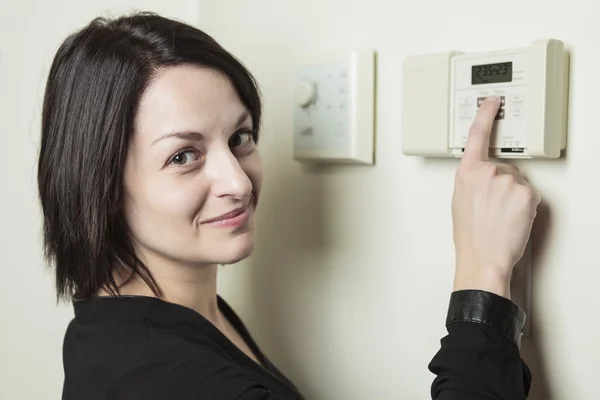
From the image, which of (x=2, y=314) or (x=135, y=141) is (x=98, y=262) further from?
(x=2, y=314)

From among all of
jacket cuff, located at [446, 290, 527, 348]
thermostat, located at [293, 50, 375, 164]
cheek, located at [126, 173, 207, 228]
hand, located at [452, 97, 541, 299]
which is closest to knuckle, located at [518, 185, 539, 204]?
hand, located at [452, 97, 541, 299]

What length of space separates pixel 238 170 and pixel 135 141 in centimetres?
13

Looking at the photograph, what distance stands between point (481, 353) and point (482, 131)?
0.24 m

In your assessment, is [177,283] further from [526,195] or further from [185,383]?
[526,195]

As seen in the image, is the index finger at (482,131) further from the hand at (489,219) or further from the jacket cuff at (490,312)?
the jacket cuff at (490,312)

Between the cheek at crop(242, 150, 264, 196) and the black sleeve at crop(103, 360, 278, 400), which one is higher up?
the cheek at crop(242, 150, 264, 196)

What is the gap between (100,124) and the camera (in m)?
0.84

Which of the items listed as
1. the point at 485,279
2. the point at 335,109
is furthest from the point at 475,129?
the point at 335,109

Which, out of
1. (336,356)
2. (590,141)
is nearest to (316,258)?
(336,356)

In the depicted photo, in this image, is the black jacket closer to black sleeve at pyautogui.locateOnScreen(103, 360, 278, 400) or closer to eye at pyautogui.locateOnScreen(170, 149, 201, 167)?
black sleeve at pyautogui.locateOnScreen(103, 360, 278, 400)

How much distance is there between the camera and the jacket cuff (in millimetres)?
702

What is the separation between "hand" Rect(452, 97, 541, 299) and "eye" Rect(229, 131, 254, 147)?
0.31 m

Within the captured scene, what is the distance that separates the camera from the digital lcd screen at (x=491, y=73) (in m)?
0.76

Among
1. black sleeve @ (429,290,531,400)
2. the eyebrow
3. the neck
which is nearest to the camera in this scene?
black sleeve @ (429,290,531,400)
